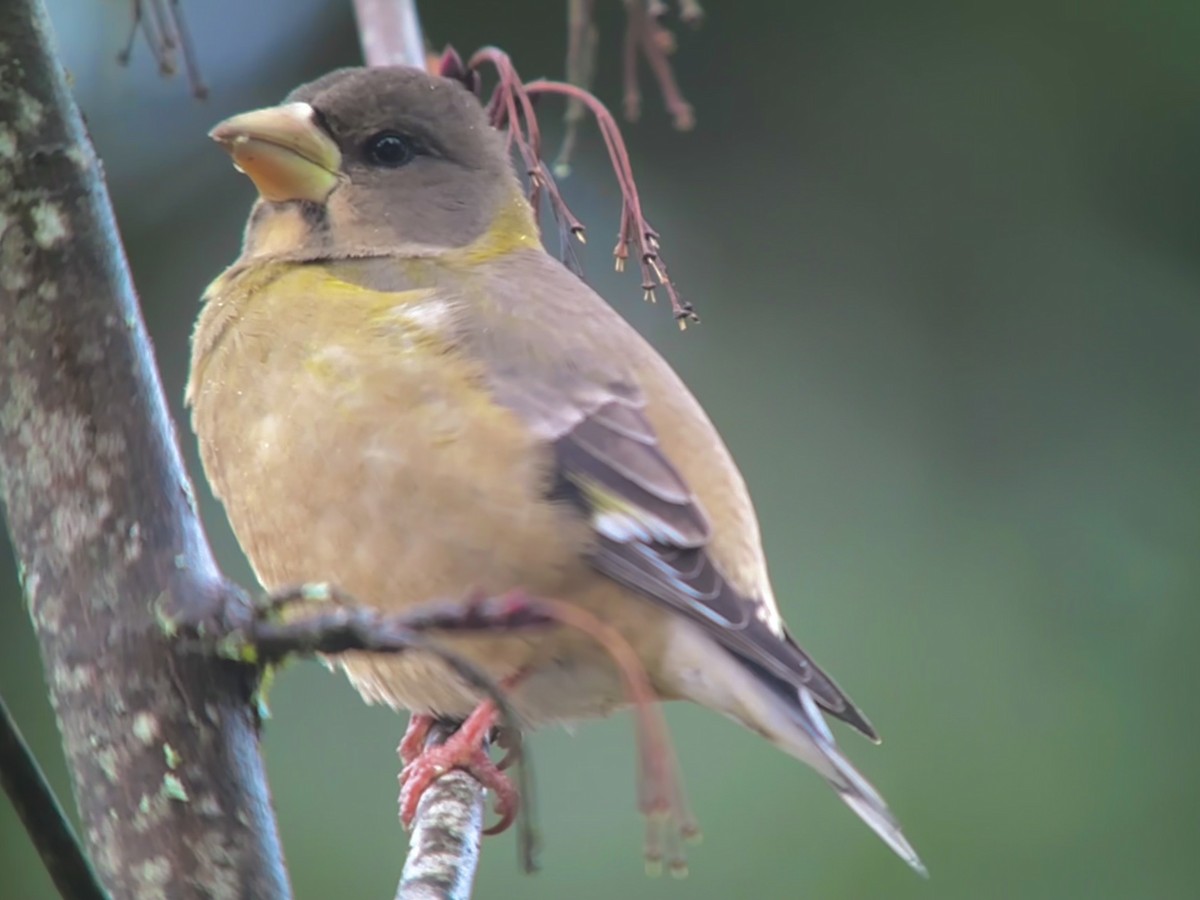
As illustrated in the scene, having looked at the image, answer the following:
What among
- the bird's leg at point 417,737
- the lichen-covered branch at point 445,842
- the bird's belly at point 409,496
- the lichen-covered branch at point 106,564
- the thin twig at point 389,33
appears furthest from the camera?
the thin twig at point 389,33

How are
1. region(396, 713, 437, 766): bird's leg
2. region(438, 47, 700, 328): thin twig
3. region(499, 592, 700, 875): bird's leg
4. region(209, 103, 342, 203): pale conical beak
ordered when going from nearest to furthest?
region(499, 592, 700, 875): bird's leg, region(438, 47, 700, 328): thin twig, region(396, 713, 437, 766): bird's leg, region(209, 103, 342, 203): pale conical beak

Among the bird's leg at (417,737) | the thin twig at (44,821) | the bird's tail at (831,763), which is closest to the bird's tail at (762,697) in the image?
the bird's tail at (831,763)

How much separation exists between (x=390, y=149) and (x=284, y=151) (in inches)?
9.3

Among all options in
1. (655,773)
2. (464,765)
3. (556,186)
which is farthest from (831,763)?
(655,773)

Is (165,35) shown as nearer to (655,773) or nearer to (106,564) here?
(106,564)

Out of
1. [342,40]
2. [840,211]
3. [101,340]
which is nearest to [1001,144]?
[840,211]

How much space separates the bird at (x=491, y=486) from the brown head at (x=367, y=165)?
6cm

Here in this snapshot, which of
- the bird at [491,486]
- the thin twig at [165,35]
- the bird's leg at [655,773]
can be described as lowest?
the bird at [491,486]

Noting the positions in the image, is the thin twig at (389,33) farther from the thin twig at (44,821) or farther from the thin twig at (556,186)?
the thin twig at (44,821)

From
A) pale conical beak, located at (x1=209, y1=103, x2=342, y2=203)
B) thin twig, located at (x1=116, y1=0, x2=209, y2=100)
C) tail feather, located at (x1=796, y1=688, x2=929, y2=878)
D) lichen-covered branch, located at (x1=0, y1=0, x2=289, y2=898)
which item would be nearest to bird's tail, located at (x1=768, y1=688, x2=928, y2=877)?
tail feather, located at (x1=796, y1=688, x2=929, y2=878)

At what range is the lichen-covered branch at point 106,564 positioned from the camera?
5.20ft

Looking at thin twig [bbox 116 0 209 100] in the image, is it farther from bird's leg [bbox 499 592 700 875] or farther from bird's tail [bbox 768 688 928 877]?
bird's leg [bbox 499 592 700 875]

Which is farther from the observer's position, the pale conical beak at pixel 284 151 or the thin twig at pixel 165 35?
the pale conical beak at pixel 284 151

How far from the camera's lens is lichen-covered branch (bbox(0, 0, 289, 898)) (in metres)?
1.58
